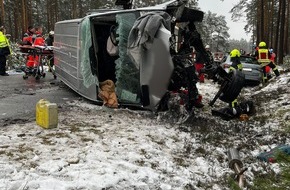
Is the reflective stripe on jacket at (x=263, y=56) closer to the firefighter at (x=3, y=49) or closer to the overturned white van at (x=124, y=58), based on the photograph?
the overturned white van at (x=124, y=58)

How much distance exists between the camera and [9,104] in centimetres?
803

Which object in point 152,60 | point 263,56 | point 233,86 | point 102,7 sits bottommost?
point 233,86

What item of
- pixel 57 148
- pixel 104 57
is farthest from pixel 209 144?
pixel 104 57

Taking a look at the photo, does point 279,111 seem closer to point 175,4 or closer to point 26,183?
point 175,4

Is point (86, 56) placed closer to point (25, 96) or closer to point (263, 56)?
point (25, 96)

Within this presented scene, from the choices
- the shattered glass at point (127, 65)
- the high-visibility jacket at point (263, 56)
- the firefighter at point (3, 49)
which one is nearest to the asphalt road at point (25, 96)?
the shattered glass at point (127, 65)

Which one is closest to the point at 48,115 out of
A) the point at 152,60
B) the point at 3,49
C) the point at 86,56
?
the point at 152,60

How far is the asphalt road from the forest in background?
39.3 feet

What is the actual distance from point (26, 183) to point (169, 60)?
400 centimetres

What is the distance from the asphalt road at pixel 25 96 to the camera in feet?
22.5

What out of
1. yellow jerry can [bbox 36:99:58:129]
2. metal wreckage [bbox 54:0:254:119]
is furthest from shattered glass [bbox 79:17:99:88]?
A: yellow jerry can [bbox 36:99:58:129]

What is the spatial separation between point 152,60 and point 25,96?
4.20 meters

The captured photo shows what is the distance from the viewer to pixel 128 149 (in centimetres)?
497

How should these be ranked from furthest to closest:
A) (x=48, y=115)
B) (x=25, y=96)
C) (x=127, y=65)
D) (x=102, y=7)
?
(x=102, y=7) < (x=25, y=96) < (x=127, y=65) < (x=48, y=115)
